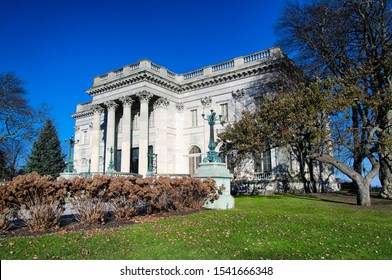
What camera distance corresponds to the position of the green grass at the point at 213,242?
18.3ft

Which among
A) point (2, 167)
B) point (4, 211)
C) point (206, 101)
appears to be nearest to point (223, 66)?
point (206, 101)

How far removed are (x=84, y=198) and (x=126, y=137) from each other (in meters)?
21.6

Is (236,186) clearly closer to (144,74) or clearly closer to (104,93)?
(144,74)

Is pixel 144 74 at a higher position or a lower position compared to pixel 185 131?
higher

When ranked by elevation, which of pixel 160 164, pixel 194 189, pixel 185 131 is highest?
pixel 185 131

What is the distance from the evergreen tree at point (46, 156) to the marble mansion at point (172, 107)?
977 cm

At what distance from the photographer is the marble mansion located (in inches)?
1093

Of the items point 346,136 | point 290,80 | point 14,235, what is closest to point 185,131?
point 290,80

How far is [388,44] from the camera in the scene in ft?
59.9

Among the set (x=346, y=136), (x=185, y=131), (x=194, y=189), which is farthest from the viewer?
(x=185, y=131)

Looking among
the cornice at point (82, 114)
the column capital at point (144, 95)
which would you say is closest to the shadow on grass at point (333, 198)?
the column capital at point (144, 95)

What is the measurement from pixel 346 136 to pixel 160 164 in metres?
18.8

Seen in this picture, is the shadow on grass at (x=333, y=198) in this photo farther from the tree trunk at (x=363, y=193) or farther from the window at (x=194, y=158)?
the window at (x=194, y=158)

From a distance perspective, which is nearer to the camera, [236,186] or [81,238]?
[81,238]
